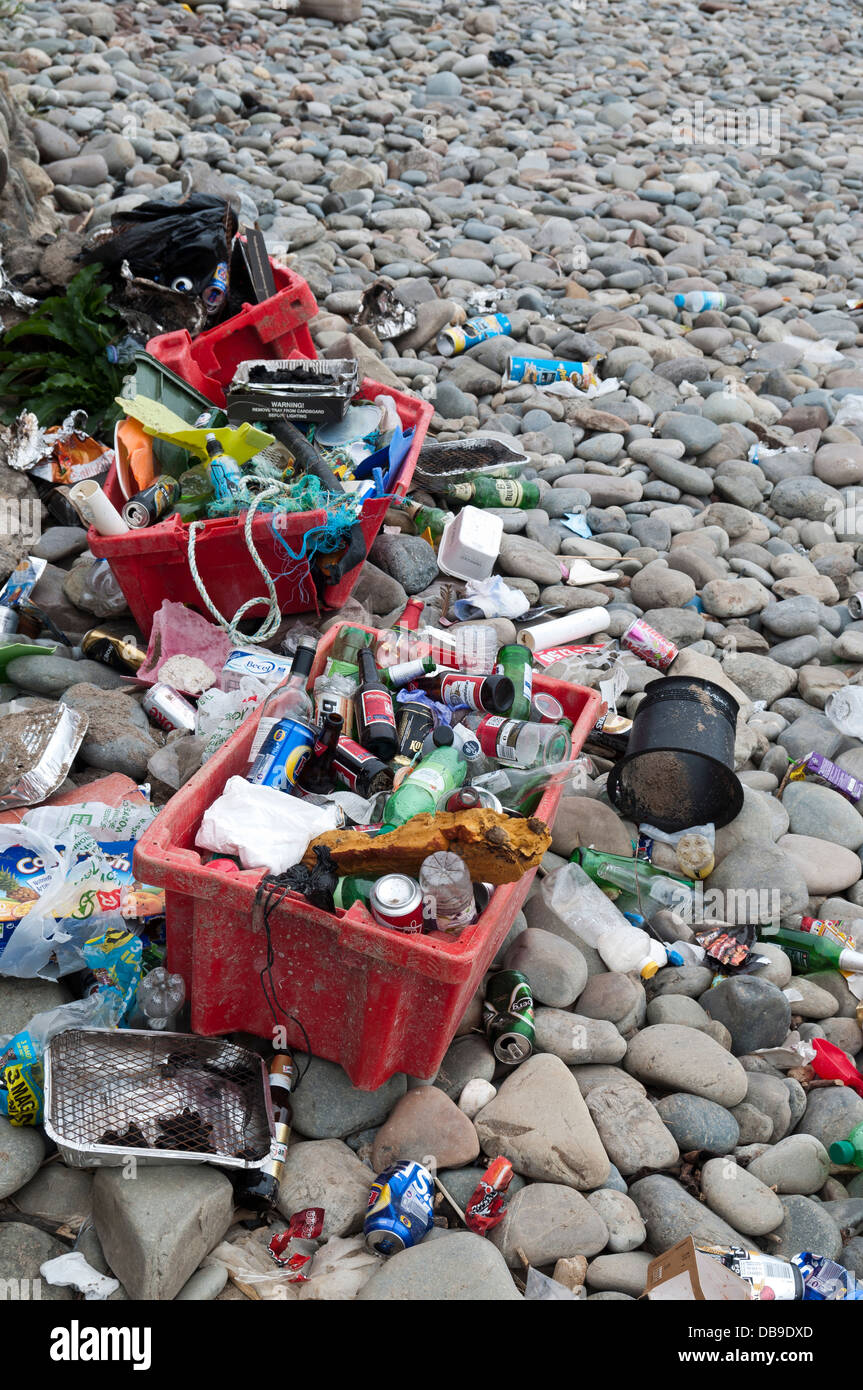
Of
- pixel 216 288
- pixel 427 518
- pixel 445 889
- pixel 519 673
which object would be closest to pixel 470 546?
pixel 427 518

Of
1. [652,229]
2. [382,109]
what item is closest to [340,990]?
[652,229]

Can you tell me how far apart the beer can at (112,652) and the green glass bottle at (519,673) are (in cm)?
118

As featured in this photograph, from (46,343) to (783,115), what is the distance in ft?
29.6

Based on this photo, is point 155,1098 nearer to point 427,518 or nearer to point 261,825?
point 261,825

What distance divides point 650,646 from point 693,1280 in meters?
2.27

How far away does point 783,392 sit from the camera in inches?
233

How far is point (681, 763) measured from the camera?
10.2ft

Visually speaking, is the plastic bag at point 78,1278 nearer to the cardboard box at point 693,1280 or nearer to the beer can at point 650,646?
the cardboard box at point 693,1280

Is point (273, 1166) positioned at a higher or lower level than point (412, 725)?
lower

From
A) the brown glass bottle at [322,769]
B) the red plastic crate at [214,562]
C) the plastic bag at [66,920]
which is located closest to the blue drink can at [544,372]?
the red plastic crate at [214,562]

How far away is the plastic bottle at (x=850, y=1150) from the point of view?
2.48 m

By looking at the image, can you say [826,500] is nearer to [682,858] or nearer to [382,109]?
[682,858]

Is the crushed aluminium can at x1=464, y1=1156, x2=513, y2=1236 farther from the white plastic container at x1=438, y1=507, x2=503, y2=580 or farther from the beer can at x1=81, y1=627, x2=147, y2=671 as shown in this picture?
the white plastic container at x1=438, y1=507, x2=503, y2=580

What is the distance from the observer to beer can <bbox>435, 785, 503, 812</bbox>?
2.30 meters
